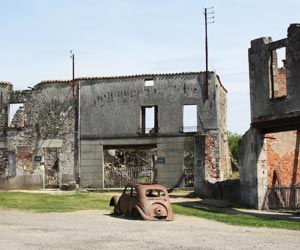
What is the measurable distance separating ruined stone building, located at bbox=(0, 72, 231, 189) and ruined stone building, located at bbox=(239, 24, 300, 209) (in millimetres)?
8063

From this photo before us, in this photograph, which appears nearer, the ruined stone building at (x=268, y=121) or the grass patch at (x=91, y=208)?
the grass patch at (x=91, y=208)

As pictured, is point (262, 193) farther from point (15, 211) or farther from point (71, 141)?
point (71, 141)

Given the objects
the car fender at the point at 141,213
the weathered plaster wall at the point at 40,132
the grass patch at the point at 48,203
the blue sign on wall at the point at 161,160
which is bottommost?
the grass patch at the point at 48,203

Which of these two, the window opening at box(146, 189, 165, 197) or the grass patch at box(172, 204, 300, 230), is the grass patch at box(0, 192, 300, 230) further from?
the window opening at box(146, 189, 165, 197)

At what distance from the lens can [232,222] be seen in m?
17.0

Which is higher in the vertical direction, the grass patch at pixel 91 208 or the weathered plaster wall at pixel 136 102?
the weathered plaster wall at pixel 136 102

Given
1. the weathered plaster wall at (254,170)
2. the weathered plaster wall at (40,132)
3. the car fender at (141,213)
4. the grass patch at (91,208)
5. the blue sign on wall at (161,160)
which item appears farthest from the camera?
the weathered plaster wall at (40,132)

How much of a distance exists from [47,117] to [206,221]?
19.2m

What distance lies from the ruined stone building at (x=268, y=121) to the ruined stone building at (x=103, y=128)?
26.5 ft

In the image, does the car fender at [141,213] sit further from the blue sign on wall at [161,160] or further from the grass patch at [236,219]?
the blue sign on wall at [161,160]

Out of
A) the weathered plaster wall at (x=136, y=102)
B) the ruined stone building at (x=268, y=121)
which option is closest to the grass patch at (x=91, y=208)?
the ruined stone building at (x=268, y=121)

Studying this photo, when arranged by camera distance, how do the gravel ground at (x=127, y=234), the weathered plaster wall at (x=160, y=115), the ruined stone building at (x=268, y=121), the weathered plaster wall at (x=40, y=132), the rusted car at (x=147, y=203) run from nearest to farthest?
the gravel ground at (x=127, y=234), the rusted car at (x=147, y=203), the ruined stone building at (x=268, y=121), the weathered plaster wall at (x=160, y=115), the weathered plaster wall at (x=40, y=132)

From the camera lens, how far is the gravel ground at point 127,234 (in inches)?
448

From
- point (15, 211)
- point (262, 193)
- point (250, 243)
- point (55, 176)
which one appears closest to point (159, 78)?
point (55, 176)
